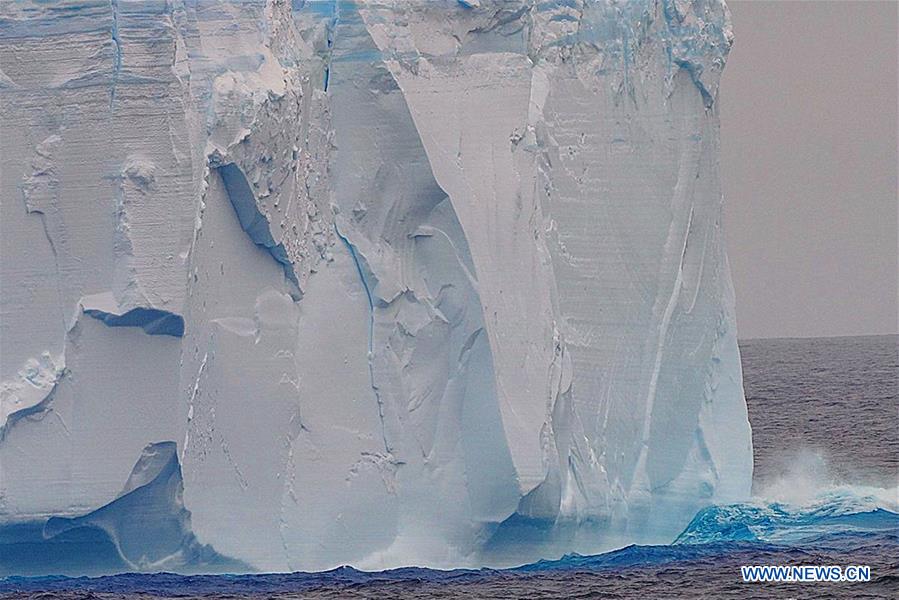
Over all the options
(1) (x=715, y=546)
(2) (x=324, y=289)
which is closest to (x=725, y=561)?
(1) (x=715, y=546)

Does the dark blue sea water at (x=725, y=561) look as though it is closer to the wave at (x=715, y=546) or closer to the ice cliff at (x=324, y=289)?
the wave at (x=715, y=546)

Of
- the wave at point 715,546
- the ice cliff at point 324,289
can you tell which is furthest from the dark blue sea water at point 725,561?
the ice cliff at point 324,289

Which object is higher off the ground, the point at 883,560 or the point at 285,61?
the point at 285,61

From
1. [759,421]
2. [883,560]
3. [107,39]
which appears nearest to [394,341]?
[107,39]

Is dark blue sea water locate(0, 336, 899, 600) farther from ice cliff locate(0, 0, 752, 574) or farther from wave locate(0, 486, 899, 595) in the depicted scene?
ice cliff locate(0, 0, 752, 574)

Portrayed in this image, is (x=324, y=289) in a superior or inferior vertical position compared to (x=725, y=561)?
superior

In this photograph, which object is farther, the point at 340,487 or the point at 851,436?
the point at 851,436

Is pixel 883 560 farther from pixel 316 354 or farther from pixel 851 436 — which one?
pixel 851 436

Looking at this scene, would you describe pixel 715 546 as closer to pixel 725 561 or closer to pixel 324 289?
pixel 725 561
